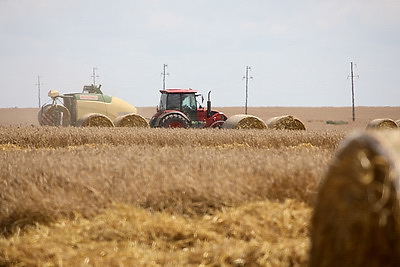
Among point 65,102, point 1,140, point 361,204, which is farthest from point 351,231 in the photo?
point 65,102

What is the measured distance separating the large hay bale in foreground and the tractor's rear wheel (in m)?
14.5

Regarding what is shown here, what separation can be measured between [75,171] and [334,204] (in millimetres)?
3781

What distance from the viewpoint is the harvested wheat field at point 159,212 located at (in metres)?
4.49

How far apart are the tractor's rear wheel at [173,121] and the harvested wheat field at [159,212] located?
1087 cm

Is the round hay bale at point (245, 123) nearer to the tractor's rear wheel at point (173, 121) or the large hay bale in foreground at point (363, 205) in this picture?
the tractor's rear wheel at point (173, 121)

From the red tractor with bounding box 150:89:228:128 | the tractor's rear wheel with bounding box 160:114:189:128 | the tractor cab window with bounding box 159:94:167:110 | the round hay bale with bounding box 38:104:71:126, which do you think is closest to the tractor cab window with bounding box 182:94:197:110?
the red tractor with bounding box 150:89:228:128

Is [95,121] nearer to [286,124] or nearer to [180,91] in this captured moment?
[180,91]

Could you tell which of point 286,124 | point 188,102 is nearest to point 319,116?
point 188,102

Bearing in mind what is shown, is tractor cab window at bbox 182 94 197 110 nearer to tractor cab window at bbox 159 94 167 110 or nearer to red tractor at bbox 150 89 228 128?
red tractor at bbox 150 89 228 128

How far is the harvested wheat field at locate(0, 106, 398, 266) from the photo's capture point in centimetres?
449

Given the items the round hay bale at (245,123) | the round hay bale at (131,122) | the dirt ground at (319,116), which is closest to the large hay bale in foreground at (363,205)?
the round hay bale at (245,123)

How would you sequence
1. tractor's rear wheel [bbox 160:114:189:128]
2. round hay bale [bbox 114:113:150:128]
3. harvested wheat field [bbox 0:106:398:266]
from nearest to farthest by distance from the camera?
harvested wheat field [bbox 0:106:398:266]
tractor's rear wheel [bbox 160:114:189:128]
round hay bale [bbox 114:113:150:128]

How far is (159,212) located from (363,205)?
2760 mm

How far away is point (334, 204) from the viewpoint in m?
2.88
